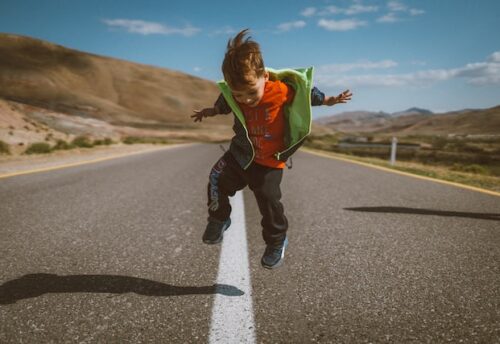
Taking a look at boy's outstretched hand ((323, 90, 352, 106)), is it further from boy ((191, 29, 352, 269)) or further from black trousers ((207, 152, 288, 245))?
black trousers ((207, 152, 288, 245))

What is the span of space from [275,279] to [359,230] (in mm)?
1532

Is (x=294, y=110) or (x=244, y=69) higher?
(x=244, y=69)

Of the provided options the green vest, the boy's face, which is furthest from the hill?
the boy's face

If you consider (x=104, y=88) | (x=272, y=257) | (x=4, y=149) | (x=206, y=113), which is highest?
(x=104, y=88)

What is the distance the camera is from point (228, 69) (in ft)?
7.72

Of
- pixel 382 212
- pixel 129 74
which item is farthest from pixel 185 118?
pixel 382 212

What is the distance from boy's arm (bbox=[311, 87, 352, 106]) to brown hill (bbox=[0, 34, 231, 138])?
84935mm

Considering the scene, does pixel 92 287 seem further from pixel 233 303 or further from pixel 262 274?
pixel 262 274

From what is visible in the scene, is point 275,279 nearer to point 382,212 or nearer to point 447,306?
point 447,306

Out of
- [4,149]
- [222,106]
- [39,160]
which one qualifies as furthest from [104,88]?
[222,106]

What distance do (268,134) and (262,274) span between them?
0.94 metres

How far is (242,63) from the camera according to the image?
230 centimetres

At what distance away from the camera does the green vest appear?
253cm

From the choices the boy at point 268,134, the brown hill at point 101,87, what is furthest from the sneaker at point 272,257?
the brown hill at point 101,87
